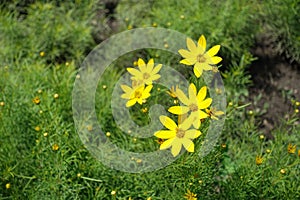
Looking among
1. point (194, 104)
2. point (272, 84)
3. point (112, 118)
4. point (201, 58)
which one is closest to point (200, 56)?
point (201, 58)

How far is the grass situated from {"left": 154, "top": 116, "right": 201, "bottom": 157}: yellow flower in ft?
0.55

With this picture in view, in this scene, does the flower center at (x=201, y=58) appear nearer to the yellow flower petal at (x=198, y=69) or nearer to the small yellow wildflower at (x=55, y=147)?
the yellow flower petal at (x=198, y=69)

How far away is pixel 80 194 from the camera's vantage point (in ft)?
8.39

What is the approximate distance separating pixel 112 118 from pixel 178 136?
1.14 meters

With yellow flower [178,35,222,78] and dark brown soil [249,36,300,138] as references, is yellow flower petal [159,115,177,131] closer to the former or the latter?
yellow flower [178,35,222,78]

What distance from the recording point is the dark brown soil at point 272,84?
3.38 m

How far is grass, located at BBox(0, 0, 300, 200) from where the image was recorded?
2.40 m

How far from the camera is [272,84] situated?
3518 mm

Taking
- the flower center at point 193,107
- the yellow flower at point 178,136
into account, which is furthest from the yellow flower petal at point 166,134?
the flower center at point 193,107

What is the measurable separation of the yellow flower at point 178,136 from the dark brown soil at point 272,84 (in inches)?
63.5

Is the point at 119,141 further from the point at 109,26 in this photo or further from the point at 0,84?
the point at 109,26

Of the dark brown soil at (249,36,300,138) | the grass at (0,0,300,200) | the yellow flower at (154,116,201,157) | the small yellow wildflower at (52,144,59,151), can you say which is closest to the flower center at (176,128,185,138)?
the yellow flower at (154,116,201,157)

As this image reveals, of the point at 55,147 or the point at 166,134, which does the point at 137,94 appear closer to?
the point at 166,134

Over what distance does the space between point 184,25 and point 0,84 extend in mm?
1253
